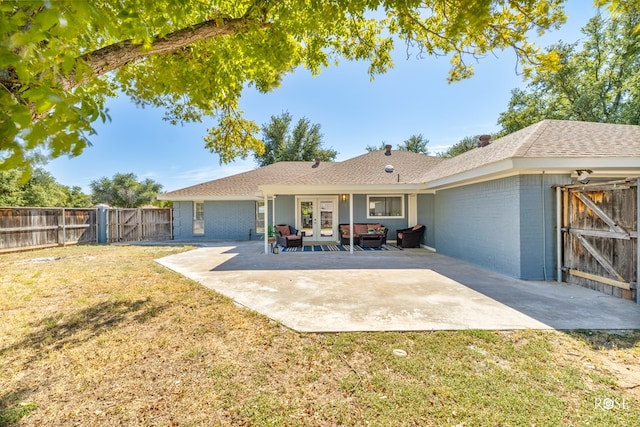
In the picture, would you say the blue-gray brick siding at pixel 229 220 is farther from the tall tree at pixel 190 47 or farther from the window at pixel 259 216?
the tall tree at pixel 190 47

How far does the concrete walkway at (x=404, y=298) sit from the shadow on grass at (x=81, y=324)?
147cm

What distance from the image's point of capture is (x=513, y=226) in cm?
679

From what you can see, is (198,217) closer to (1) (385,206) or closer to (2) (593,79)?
(1) (385,206)

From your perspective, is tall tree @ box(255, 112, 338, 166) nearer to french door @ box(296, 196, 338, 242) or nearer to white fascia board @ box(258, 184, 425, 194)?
french door @ box(296, 196, 338, 242)

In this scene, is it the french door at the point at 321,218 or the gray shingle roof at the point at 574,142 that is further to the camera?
the french door at the point at 321,218

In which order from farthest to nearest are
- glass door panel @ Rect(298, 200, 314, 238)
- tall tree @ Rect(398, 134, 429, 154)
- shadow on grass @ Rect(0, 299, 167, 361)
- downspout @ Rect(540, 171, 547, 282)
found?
tall tree @ Rect(398, 134, 429, 154) → glass door panel @ Rect(298, 200, 314, 238) → downspout @ Rect(540, 171, 547, 282) → shadow on grass @ Rect(0, 299, 167, 361)

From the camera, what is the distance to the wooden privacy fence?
38.8 feet

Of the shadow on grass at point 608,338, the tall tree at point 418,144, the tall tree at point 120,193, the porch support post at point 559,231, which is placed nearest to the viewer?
the shadow on grass at point 608,338

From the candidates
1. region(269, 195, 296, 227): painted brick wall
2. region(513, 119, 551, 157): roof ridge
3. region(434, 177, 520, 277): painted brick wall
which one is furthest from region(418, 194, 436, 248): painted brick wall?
region(269, 195, 296, 227): painted brick wall

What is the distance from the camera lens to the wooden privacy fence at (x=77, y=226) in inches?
466

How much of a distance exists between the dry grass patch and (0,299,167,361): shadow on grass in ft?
0.09

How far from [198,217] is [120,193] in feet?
73.9

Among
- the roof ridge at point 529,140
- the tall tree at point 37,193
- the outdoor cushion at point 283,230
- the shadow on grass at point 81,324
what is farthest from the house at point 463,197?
the tall tree at point 37,193

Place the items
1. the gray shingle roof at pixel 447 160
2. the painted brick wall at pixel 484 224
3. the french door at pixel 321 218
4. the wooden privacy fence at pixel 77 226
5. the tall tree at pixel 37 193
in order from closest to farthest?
the gray shingle roof at pixel 447 160, the painted brick wall at pixel 484 224, the wooden privacy fence at pixel 77 226, the french door at pixel 321 218, the tall tree at pixel 37 193
